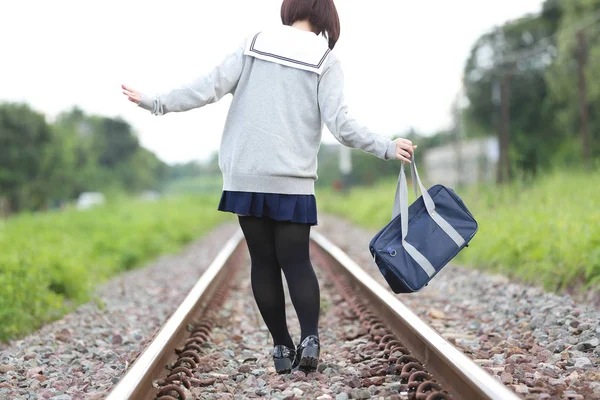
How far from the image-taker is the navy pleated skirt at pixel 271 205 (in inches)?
106

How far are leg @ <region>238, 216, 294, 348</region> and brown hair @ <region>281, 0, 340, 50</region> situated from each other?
2.76ft

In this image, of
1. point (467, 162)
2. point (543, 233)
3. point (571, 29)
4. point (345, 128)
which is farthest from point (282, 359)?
point (571, 29)

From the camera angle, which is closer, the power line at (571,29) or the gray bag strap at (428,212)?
the gray bag strap at (428,212)

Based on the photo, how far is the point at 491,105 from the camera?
105ft

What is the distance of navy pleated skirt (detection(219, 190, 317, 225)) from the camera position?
2.69 meters

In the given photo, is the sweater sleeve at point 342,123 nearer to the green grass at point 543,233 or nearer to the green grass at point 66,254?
the green grass at point 543,233

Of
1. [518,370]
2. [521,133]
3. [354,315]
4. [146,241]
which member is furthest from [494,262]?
[521,133]

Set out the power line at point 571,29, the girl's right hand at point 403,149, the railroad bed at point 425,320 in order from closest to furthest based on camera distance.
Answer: the girl's right hand at point 403,149
the railroad bed at point 425,320
the power line at point 571,29

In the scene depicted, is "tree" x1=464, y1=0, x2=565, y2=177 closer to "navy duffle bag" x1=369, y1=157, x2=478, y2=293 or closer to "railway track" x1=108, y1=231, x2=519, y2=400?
"railway track" x1=108, y1=231, x2=519, y2=400

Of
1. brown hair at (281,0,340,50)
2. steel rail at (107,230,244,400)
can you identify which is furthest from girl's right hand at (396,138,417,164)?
steel rail at (107,230,244,400)

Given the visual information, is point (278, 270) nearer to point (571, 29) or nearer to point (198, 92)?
point (198, 92)

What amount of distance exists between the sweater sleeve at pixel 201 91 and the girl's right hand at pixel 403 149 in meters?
0.72

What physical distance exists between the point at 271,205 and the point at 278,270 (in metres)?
0.43

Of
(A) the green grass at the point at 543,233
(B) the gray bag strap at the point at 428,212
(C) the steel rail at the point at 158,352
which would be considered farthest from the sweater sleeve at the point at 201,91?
(A) the green grass at the point at 543,233
